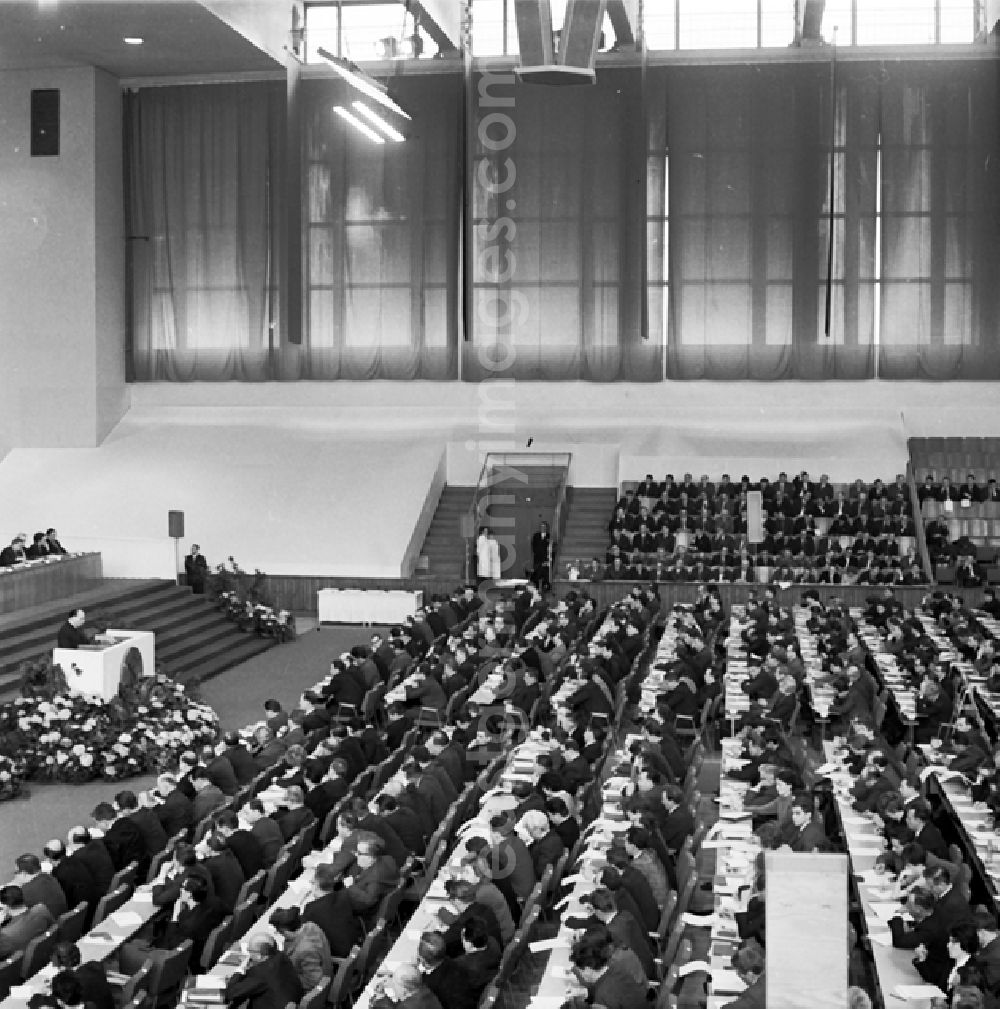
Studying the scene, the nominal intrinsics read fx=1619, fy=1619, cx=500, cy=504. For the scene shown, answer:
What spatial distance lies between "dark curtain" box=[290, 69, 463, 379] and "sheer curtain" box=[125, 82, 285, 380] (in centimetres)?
83

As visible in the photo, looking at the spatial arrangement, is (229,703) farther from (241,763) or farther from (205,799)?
(205,799)

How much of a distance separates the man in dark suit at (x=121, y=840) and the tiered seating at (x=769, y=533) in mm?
15426

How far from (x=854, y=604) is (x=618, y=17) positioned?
11834 millimetres

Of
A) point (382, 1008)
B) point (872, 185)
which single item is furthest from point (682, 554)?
point (382, 1008)

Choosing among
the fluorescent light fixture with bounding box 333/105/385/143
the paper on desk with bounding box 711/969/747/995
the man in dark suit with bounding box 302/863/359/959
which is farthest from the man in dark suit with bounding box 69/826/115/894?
the fluorescent light fixture with bounding box 333/105/385/143

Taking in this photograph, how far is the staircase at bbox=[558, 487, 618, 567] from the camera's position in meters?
28.2

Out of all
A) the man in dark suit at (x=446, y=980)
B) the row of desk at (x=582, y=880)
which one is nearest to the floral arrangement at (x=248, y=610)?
the row of desk at (x=582, y=880)

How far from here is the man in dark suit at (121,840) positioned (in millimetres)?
10609

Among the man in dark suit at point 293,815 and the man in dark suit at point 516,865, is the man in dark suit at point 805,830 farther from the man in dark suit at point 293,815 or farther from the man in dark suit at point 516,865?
the man in dark suit at point 293,815

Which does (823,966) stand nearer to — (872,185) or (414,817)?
(414,817)

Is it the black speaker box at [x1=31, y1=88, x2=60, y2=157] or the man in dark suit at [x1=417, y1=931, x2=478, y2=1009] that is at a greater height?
the black speaker box at [x1=31, y1=88, x2=60, y2=157]

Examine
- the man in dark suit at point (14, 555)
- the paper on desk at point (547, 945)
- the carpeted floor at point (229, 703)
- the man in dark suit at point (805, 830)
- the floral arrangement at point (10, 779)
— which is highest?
the man in dark suit at point (14, 555)

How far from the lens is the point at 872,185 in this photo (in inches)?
1208

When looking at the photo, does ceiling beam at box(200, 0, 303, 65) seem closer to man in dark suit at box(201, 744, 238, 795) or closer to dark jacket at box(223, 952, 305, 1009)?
man in dark suit at box(201, 744, 238, 795)
